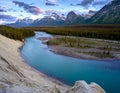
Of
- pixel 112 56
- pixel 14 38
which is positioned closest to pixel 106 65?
pixel 112 56

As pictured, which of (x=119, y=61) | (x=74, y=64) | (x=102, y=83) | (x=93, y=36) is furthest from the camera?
(x=93, y=36)

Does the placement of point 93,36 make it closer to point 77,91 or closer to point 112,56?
point 112,56

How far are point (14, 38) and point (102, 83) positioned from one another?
58978 mm

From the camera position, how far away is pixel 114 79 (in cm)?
3700

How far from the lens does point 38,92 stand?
17.2m

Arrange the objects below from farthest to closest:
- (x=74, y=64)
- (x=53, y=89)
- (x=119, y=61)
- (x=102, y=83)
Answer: (x=119, y=61)
(x=74, y=64)
(x=102, y=83)
(x=53, y=89)

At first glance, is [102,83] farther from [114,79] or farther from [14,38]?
[14,38]

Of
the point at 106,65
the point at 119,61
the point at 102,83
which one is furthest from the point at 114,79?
the point at 119,61

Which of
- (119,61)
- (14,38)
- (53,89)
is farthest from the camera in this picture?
(14,38)

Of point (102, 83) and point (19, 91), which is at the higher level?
point (19, 91)

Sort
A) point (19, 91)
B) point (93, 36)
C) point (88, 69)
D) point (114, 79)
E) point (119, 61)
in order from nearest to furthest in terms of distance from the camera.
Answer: point (19, 91)
point (114, 79)
point (88, 69)
point (119, 61)
point (93, 36)

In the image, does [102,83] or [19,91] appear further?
[102,83]

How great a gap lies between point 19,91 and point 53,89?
2942 millimetres

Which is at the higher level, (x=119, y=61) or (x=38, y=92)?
(x=38, y=92)
